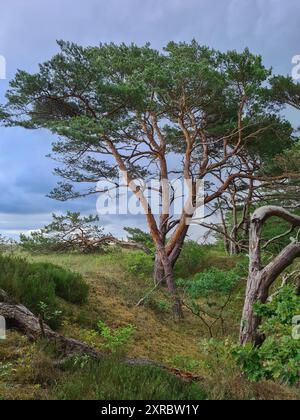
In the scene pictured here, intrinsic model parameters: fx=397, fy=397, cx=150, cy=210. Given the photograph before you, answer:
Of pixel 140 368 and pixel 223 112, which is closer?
pixel 140 368

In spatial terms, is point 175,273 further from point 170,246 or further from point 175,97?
point 175,97

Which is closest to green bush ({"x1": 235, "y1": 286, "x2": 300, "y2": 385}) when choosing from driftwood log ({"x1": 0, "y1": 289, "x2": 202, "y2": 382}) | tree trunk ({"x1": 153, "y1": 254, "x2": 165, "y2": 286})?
driftwood log ({"x1": 0, "y1": 289, "x2": 202, "y2": 382})

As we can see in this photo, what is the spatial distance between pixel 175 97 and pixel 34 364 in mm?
12806

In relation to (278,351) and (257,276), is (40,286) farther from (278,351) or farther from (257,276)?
(278,351)

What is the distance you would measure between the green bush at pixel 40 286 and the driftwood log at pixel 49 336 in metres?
0.76

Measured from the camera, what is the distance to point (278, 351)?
4512mm

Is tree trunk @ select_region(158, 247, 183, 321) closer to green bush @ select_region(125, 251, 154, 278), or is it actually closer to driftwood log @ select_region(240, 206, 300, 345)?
green bush @ select_region(125, 251, 154, 278)

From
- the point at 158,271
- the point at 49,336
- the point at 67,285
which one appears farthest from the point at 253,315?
the point at 158,271

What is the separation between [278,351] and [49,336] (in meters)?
3.40

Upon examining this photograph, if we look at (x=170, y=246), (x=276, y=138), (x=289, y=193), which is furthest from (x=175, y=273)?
(x=276, y=138)

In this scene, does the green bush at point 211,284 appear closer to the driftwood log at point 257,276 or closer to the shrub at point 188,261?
the driftwood log at point 257,276

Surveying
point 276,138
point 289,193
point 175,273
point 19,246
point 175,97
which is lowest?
point 175,273

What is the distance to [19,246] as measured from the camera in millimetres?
17344

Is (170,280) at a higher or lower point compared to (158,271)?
lower
